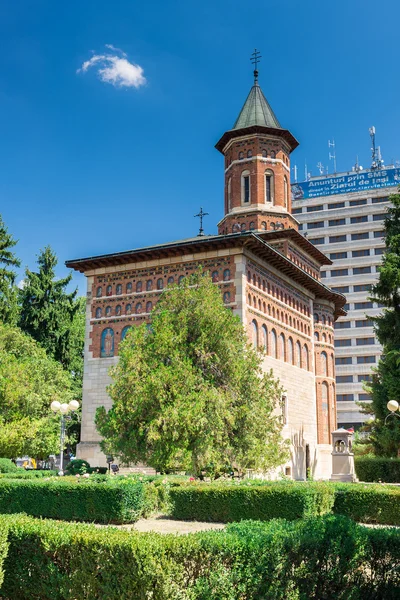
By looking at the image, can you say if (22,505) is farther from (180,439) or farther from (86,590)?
(86,590)

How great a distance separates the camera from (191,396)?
18.5 m

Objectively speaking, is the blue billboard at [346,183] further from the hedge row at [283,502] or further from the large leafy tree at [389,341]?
the hedge row at [283,502]

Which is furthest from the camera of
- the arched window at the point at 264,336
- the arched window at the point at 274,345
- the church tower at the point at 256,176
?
the church tower at the point at 256,176

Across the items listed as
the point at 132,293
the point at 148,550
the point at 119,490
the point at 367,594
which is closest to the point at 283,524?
the point at 367,594

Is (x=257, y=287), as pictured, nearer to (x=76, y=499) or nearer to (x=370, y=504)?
(x=370, y=504)

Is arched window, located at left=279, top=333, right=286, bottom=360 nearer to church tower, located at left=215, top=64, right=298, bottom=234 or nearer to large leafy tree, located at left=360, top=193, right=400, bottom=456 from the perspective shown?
large leafy tree, located at left=360, top=193, right=400, bottom=456

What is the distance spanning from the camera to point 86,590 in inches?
255

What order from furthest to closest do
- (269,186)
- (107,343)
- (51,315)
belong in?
(51,315) → (269,186) → (107,343)

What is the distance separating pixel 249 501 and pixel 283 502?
892 millimetres

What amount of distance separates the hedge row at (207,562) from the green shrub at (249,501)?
622cm

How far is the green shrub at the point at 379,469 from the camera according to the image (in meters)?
26.6

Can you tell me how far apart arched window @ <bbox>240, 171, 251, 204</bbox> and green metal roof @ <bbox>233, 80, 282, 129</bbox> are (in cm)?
289

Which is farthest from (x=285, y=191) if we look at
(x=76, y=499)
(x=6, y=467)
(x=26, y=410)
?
(x=76, y=499)

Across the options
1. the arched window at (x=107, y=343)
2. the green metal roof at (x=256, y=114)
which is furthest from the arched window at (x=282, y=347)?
the green metal roof at (x=256, y=114)
